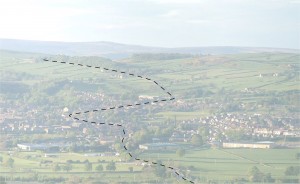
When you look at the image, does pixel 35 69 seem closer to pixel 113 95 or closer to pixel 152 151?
pixel 113 95

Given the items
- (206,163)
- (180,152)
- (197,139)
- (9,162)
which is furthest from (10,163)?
(197,139)

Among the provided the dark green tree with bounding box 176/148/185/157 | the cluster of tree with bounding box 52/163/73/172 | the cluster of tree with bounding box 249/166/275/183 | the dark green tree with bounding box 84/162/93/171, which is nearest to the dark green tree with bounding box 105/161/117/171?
the dark green tree with bounding box 84/162/93/171

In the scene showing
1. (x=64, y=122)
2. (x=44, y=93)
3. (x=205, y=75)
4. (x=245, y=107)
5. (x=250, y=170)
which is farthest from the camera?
(x=205, y=75)

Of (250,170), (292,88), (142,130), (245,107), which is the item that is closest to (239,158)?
(250,170)

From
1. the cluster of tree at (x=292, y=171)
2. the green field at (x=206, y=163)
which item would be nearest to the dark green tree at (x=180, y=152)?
the green field at (x=206, y=163)

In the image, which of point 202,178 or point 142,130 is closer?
point 202,178

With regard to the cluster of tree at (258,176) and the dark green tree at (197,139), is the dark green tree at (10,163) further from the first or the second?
the cluster of tree at (258,176)

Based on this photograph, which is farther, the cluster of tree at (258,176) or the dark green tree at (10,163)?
the dark green tree at (10,163)

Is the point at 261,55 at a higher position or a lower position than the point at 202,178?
higher

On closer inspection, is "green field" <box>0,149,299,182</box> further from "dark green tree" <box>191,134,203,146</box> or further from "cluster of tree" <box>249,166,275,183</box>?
"dark green tree" <box>191,134,203,146</box>

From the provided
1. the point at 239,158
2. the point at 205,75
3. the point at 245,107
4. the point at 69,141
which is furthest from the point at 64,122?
the point at 205,75

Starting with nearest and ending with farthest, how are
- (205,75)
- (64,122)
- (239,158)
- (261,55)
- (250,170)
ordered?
(250,170), (239,158), (64,122), (205,75), (261,55)
